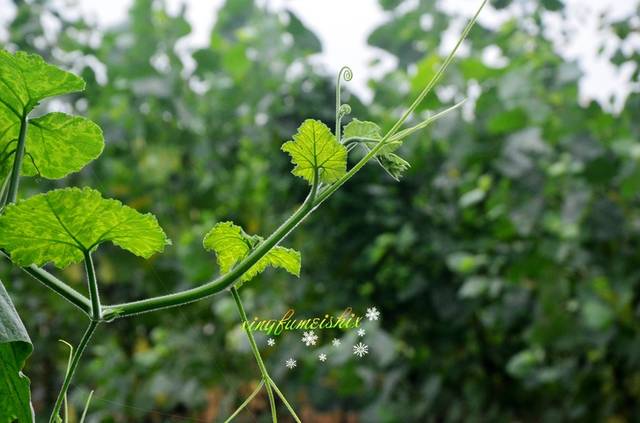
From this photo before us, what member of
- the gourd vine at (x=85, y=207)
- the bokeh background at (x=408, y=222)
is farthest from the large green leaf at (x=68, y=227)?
the bokeh background at (x=408, y=222)

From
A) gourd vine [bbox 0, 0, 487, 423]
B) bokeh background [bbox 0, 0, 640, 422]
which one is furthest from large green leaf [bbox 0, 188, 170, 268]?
bokeh background [bbox 0, 0, 640, 422]

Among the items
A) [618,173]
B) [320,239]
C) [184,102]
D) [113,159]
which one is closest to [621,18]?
[618,173]

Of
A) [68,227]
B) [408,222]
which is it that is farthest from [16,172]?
[408,222]

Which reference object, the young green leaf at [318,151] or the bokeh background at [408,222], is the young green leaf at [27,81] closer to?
the young green leaf at [318,151]

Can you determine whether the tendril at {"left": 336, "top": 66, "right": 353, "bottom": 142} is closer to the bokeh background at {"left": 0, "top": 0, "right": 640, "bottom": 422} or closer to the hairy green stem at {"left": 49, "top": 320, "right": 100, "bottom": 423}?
the hairy green stem at {"left": 49, "top": 320, "right": 100, "bottom": 423}

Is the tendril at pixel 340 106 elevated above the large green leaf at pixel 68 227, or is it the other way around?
the tendril at pixel 340 106

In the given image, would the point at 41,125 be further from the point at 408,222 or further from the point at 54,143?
the point at 408,222
